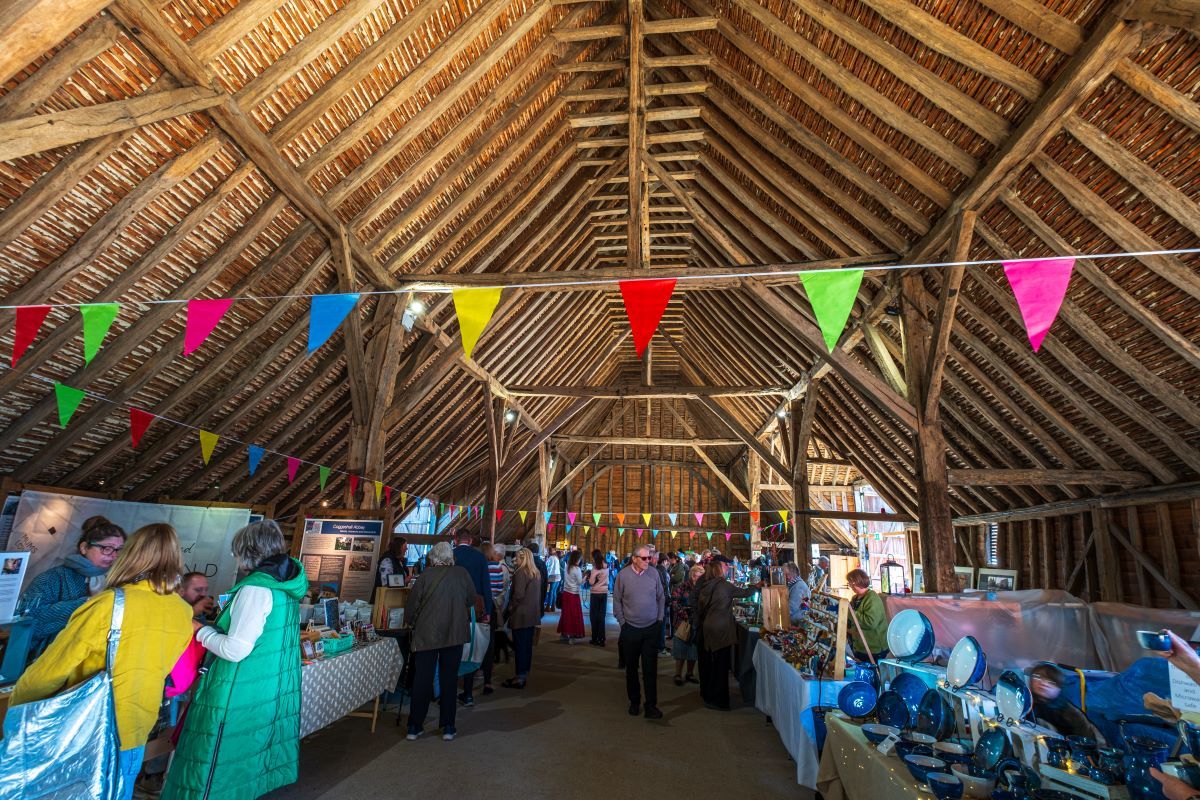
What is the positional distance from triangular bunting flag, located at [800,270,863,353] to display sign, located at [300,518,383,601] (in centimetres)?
451

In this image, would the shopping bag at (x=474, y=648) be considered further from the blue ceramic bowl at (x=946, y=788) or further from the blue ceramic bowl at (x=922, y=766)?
the blue ceramic bowl at (x=946, y=788)

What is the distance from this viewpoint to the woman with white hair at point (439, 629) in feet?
12.6

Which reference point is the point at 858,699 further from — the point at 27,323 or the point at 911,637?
the point at 27,323

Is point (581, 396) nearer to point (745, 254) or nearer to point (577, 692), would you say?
point (745, 254)

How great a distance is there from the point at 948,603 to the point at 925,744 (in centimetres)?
270

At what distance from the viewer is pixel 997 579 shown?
9.06 meters

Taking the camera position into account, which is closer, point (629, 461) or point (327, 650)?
point (327, 650)

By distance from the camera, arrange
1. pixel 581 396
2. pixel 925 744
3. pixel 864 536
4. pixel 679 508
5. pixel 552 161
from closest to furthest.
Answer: pixel 925 744
pixel 552 161
pixel 581 396
pixel 864 536
pixel 679 508

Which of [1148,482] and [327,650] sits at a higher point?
[1148,482]

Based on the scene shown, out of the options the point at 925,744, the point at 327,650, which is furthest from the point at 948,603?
the point at 327,650

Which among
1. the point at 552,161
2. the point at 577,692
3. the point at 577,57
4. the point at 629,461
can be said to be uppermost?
the point at 577,57

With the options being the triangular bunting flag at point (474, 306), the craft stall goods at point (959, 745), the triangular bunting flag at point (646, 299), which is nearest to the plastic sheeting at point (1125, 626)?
the craft stall goods at point (959, 745)

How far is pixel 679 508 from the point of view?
18.0 metres

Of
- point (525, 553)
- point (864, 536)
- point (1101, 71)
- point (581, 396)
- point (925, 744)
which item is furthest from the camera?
point (864, 536)
